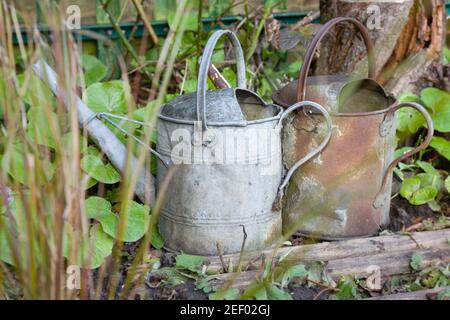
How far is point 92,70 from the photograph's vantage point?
3455 mm

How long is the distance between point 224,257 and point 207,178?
30 centimetres

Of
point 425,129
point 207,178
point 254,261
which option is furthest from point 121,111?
point 425,129

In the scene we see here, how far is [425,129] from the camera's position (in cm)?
317

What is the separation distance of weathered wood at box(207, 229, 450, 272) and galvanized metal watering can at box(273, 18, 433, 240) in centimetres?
8

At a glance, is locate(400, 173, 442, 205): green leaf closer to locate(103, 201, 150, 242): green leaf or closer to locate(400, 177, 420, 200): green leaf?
locate(400, 177, 420, 200): green leaf

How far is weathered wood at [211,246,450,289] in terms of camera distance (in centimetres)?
230

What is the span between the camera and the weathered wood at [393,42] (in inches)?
120

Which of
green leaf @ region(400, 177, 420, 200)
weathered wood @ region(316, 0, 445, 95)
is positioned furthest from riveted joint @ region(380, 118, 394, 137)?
weathered wood @ region(316, 0, 445, 95)

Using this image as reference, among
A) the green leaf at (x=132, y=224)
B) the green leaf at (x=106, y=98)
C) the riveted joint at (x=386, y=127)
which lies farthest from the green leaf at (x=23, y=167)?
the riveted joint at (x=386, y=127)

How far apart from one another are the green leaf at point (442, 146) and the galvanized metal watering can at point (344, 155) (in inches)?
18.6

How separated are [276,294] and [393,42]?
152 centimetres

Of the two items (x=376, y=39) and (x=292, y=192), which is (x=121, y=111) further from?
(x=376, y=39)

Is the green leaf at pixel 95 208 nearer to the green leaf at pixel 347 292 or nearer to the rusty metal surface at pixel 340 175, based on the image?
the rusty metal surface at pixel 340 175

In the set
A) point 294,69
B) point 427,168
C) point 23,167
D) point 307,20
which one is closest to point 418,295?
point 427,168
